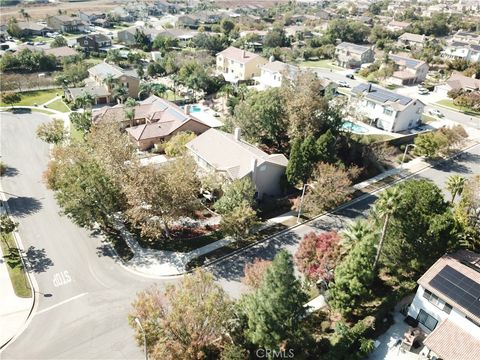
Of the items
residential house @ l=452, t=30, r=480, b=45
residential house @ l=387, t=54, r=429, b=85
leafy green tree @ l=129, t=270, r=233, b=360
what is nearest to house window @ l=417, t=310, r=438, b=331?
leafy green tree @ l=129, t=270, r=233, b=360

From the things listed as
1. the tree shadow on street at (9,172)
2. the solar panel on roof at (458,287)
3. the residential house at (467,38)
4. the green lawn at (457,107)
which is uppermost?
the solar panel on roof at (458,287)

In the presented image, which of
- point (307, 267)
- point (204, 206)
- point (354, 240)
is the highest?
point (354, 240)

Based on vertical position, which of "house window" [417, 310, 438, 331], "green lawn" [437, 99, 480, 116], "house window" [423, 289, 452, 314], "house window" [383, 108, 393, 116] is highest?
"house window" [423, 289, 452, 314]

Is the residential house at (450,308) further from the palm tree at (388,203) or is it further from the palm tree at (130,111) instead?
the palm tree at (130,111)

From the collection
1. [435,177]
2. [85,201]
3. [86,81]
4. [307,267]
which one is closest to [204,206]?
[85,201]

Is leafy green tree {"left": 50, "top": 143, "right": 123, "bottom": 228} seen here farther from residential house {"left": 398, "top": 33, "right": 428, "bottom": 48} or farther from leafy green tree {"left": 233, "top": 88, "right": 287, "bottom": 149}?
residential house {"left": 398, "top": 33, "right": 428, "bottom": 48}

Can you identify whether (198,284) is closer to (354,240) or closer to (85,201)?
(354,240)

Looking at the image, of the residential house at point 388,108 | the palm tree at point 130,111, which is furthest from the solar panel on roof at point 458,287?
the palm tree at point 130,111
